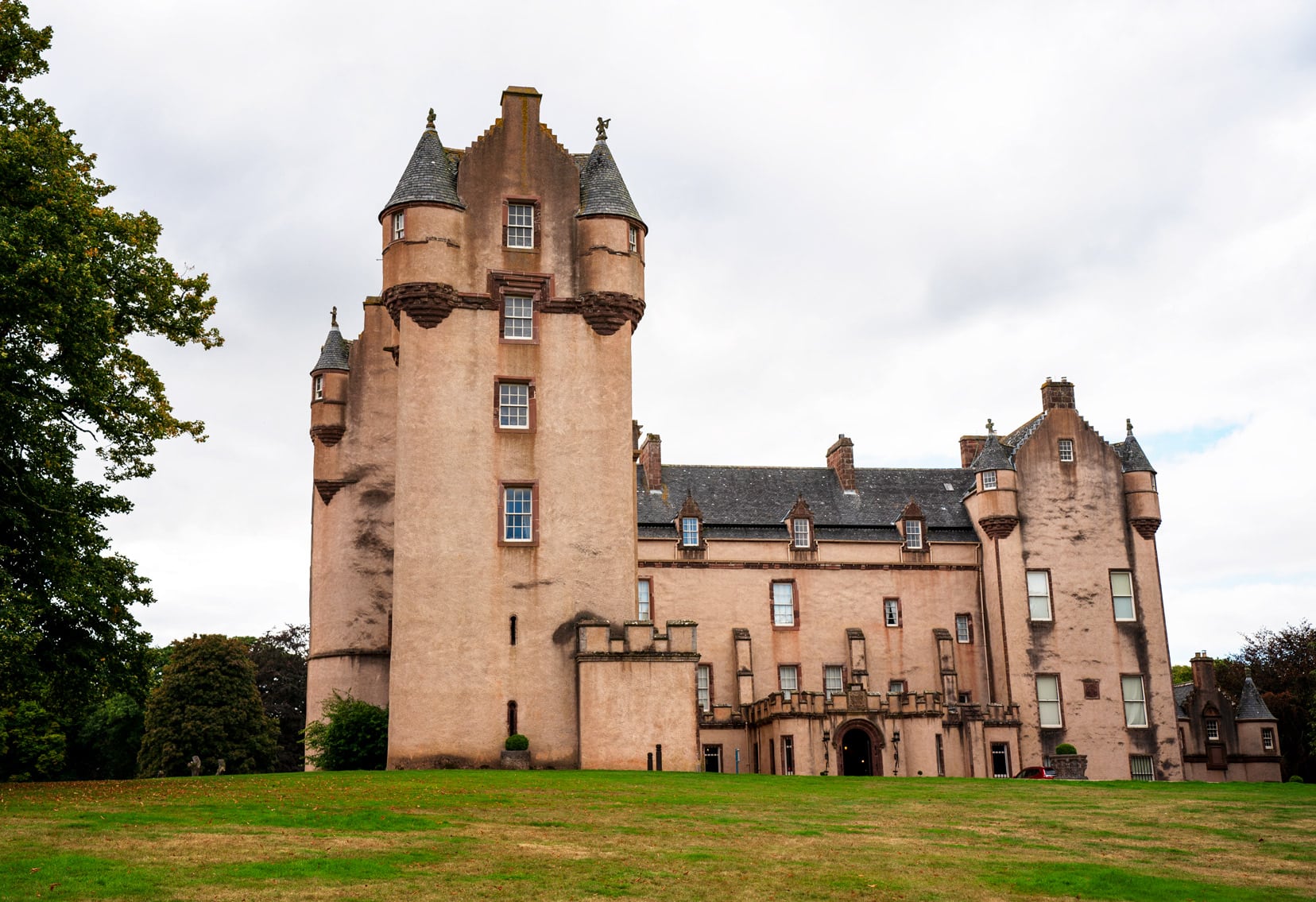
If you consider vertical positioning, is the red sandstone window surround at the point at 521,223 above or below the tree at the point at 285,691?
above

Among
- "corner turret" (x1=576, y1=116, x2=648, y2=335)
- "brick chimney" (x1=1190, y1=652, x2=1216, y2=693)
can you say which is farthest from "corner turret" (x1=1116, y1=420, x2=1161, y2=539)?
"corner turret" (x1=576, y1=116, x2=648, y2=335)

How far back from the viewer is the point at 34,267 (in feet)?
79.7

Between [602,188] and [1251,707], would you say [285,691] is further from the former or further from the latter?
[1251,707]

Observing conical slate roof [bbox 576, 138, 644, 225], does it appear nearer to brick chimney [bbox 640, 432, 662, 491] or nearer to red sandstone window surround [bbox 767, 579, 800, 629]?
brick chimney [bbox 640, 432, 662, 491]

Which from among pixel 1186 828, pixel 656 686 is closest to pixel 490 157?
pixel 656 686

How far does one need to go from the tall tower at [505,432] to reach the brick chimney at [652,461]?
56.4 feet

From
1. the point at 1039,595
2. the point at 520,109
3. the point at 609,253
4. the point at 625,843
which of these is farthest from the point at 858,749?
the point at 625,843

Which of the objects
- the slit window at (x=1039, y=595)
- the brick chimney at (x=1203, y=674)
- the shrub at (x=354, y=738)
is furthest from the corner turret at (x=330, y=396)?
the brick chimney at (x=1203, y=674)

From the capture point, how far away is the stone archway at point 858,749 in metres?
50.1

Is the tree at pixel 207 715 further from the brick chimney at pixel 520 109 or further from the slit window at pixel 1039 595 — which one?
the slit window at pixel 1039 595

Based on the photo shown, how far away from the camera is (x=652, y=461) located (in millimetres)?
59719

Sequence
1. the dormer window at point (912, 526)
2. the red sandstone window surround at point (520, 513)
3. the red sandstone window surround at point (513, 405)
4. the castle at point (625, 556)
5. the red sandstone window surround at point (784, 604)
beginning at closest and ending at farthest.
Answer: the castle at point (625, 556) < the red sandstone window surround at point (520, 513) < the red sandstone window surround at point (513, 405) < the red sandstone window surround at point (784, 604) < the dormer window at point (912, 526)

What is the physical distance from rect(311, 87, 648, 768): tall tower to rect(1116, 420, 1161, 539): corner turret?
93.5 feet

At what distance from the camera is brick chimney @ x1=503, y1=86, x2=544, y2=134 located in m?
43.3
